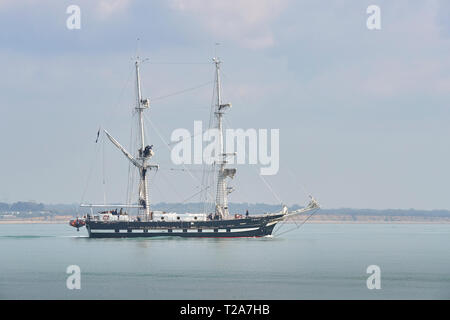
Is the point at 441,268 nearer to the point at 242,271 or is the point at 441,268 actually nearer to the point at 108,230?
the point at 242,271

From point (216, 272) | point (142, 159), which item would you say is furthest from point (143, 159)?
point (216, 272)

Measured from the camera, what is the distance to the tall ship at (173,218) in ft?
428

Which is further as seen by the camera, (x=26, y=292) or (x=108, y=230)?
Result: (x=108, y=230)

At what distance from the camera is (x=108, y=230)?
13125 centimetres

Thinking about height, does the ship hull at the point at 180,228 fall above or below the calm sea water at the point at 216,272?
above

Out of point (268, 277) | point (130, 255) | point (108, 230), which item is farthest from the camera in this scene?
point (108, 230)

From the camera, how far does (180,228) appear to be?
13138 centimetres

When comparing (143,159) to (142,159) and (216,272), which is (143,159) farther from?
(216,272)

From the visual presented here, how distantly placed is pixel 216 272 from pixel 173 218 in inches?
1926

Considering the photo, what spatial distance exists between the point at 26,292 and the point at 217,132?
218ft

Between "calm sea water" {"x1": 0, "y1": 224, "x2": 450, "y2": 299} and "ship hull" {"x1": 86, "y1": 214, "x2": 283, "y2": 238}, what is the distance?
425cm

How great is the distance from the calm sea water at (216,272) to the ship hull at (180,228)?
4.25m

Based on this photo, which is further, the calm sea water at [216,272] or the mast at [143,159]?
the mast at [143,159]
